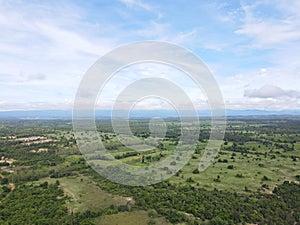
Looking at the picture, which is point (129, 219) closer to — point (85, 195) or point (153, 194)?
point (153, 194)


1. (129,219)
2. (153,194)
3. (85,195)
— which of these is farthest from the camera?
(85,195)

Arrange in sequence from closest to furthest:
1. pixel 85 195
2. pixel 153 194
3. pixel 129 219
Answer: pixel 129 219 < pixel 153 194 < pixel 85 195

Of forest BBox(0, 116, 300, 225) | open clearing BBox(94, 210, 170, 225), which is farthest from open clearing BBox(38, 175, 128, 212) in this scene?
open clearing BBox(94, 210, 170, 225)

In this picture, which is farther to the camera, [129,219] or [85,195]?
[85,195]

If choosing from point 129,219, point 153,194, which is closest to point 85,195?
point 153,194

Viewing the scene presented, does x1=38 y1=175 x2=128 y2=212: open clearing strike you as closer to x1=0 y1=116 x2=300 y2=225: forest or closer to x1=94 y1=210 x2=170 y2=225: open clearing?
x1=0 y1=116 x2=300 y2=225: forest

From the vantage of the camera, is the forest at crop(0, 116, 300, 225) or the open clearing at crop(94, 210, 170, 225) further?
the forest at crop(0, 116, 300, 225)

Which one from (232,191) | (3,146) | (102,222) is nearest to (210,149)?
(232,191)

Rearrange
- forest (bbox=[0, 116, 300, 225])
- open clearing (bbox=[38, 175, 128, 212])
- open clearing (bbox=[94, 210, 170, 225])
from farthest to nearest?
open clearing (bbox=[38, 175, 128, 212])
forest (bbox=[0, 116, 300, 225])
open clearing (bbox=[94, 210, 170, 225])

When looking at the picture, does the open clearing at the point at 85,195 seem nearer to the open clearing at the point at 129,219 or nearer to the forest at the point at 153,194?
the forest at the point at 153,194

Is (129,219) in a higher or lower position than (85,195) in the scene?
lower

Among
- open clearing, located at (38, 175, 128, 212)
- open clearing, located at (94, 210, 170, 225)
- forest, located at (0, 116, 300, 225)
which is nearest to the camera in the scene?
open clearing, located at (94, 210, 170, 225)
